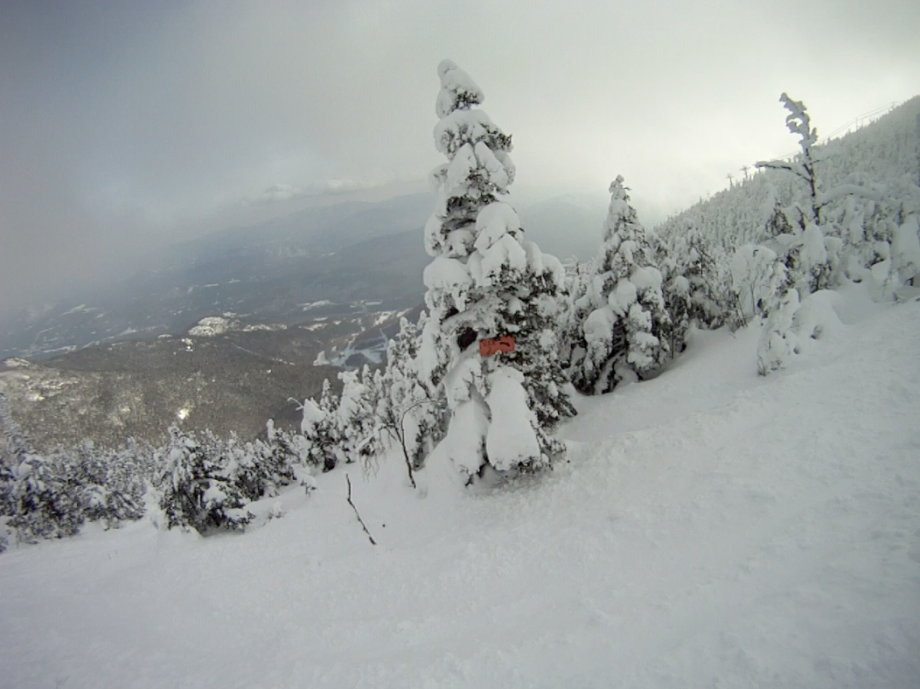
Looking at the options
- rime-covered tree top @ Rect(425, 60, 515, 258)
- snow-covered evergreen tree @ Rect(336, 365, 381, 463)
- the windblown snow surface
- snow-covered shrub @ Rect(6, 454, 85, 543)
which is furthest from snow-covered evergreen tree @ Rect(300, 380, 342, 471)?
rime-covered tree top @ Rect(425, 60, 515, 258)

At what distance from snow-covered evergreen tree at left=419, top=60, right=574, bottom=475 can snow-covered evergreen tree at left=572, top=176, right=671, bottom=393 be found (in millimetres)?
7998

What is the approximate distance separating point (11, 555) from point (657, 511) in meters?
38.6

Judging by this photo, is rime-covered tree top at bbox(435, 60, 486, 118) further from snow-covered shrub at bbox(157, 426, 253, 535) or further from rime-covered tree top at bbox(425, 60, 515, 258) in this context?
snow-covered shrub at bbox(157, 426, 253, 535)

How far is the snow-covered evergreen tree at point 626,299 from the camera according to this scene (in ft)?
64.0

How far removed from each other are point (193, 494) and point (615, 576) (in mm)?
22236

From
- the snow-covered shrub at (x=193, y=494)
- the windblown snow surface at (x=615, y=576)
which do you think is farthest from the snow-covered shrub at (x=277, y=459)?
the windblown snow surface at (x=615, y=576)

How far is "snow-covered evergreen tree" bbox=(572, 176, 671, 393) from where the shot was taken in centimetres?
1950

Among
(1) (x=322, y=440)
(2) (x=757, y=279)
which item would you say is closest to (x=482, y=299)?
(2) (x=757, y=279)

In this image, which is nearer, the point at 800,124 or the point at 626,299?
the point at 800,124

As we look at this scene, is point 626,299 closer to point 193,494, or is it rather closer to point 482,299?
point 482,299

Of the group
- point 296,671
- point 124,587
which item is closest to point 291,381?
point 124,587

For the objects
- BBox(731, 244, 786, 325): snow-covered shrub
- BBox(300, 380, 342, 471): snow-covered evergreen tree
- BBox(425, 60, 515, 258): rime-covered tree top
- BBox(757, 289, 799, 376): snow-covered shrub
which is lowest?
BBox(300, 380, 342, 471): snow-covered evergreen tree

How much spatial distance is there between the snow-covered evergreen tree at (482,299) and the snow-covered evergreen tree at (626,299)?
315 inches

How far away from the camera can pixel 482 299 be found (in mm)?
12383
